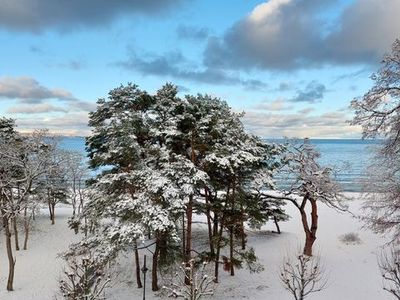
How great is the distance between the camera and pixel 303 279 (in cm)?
1255

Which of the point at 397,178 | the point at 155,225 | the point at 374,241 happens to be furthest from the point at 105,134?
the point at 374,241

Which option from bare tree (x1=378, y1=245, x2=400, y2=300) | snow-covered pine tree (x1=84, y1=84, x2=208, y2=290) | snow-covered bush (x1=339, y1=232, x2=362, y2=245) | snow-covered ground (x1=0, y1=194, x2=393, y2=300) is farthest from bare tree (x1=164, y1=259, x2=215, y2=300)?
snow-covered bush (x1=339, y1=232, x2=362, y2=245)

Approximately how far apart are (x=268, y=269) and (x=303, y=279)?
30.1 ft

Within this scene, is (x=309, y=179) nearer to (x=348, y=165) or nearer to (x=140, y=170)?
(x=348, y=165)

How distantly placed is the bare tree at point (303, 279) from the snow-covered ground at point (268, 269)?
0.41 m

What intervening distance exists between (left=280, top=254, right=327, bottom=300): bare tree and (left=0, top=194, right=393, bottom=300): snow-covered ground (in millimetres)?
409

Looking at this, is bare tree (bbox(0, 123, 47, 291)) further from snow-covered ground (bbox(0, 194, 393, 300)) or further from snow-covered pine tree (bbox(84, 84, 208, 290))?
snow-covered pine tree (bbox(84, 84, 208, 290))

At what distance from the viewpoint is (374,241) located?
2512 cm

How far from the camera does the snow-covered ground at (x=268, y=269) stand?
60.4ft

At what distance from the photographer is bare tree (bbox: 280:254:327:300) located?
41.8ft

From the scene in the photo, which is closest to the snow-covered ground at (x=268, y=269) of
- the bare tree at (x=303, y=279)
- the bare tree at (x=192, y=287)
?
the bare tree at (x=303, y=279)

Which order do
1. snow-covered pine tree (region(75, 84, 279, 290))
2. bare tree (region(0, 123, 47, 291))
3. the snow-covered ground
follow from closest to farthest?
snow-covered pine tree (region(75, 84, 279, 290)) → the snow-covered ground → bare tree (region(0, 123, 47, 291))

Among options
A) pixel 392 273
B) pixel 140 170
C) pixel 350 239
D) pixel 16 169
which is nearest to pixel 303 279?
pixel 392 273

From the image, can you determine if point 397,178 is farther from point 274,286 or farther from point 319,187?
point 274,286
